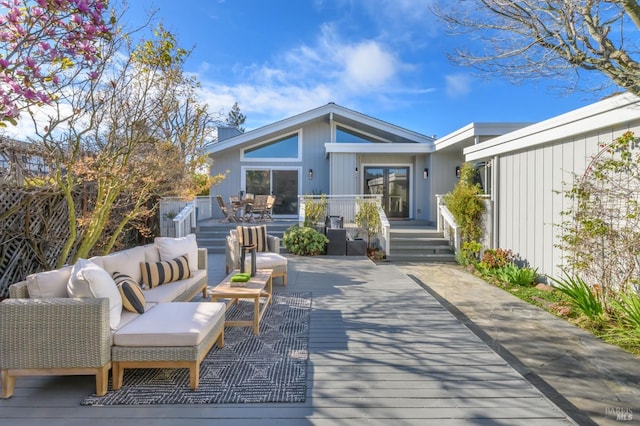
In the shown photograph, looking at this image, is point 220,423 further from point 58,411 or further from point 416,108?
point 416,108

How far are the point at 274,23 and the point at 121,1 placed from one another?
6978 mm

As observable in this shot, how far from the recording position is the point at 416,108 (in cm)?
1797

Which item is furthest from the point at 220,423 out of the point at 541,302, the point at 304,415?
the point at 541,302

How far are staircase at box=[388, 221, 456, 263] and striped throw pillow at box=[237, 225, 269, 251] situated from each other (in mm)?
3755

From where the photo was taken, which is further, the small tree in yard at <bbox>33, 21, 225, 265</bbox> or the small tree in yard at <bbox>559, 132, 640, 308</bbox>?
the small tree in yard at <bbox>33, 21, 225, 265</bbox>

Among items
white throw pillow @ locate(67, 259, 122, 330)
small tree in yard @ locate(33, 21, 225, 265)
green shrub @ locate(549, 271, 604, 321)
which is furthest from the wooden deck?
small tree in yard @ locate(33, 21, 225, 265)

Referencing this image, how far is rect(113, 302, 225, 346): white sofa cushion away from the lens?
8.34ft

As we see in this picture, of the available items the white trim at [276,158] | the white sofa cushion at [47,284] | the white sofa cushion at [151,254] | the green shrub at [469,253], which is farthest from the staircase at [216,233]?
the white sofa cushion at [47,284]

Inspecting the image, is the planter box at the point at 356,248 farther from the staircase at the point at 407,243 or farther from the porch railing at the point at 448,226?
the porch railing at the point at 448,226

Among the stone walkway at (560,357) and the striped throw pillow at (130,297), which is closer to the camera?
the stone walkway at (560,357)

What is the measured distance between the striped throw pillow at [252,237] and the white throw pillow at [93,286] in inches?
136

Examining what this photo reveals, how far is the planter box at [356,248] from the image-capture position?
878 cm

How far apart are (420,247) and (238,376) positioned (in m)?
7.22

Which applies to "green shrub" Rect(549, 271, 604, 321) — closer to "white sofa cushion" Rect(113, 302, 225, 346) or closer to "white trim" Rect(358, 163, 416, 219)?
"white sofa cushion" Rect(113, 302, 225, 346)
